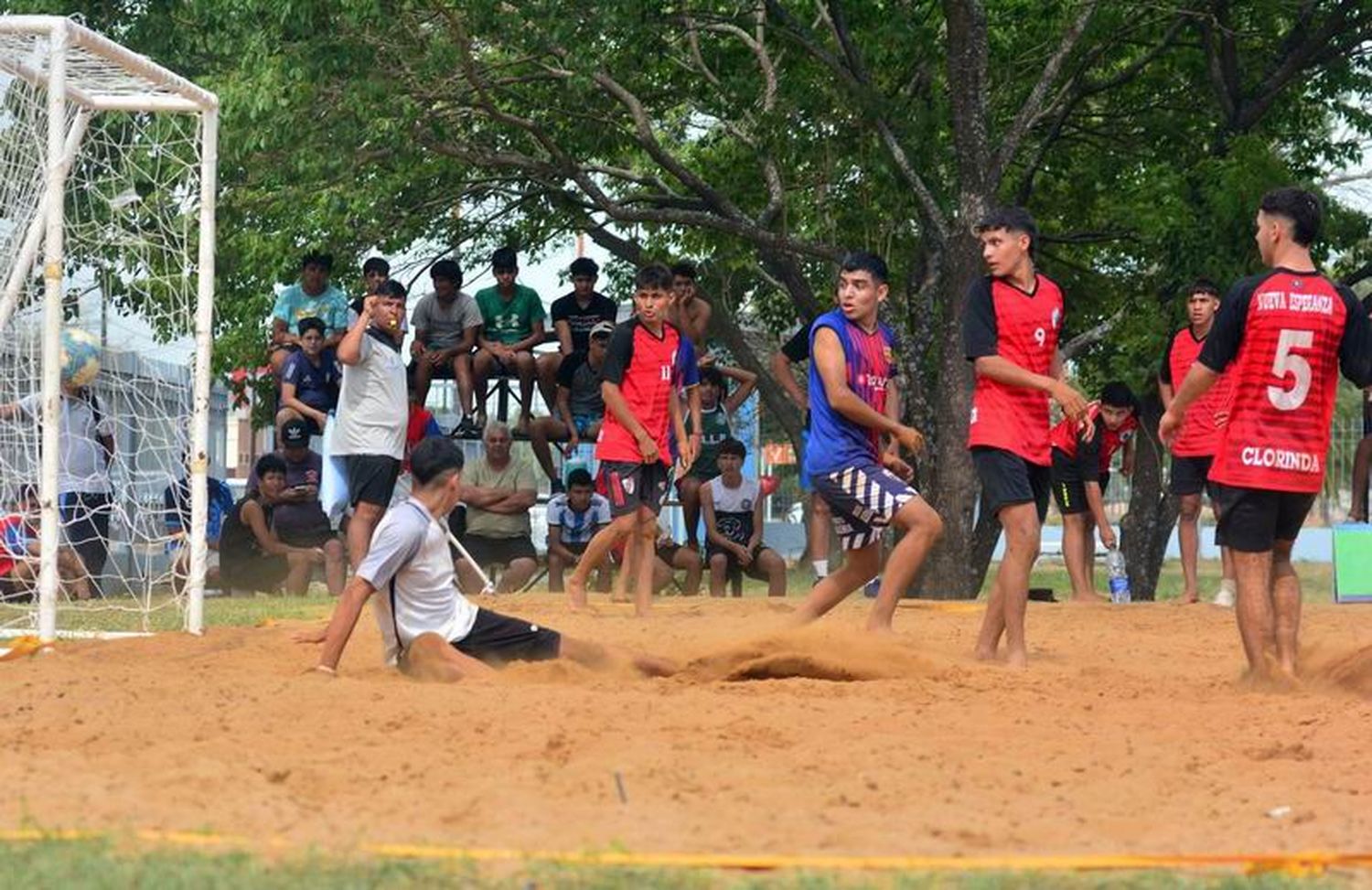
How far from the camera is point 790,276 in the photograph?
66.5 feet

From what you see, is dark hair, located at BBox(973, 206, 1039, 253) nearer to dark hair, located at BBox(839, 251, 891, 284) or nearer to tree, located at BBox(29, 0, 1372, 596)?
dark hair, located at BBox(839, 251, 891, 284)

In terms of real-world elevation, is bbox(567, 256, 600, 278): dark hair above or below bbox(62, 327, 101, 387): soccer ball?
above

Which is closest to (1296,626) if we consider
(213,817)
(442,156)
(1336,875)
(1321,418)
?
(1321,418)

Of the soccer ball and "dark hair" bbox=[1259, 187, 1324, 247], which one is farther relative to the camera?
the soccer ball

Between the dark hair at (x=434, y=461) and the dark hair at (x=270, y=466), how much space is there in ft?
29.5

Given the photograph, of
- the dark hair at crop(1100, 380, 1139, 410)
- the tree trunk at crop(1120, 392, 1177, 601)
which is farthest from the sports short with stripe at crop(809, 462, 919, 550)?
the tree trunk at crop(1120, 392, 1177, 601)

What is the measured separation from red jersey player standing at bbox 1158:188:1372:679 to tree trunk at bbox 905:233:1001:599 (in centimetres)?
816

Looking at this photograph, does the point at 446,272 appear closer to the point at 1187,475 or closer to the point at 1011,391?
the point at 1187,475

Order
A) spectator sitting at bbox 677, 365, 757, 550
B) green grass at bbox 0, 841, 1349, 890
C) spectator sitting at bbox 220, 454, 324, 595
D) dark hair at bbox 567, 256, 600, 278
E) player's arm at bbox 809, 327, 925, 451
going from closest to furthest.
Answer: green grass at bbox 0, 841, 1349, 890
player's arm at bbox 809, 327, 925, 451
spectator sitting at bbox 220, 454, 324, 595
spectator sitting at bbox 677, 365, 757, 550
dark hair at bbox 567, 256, 600, 278

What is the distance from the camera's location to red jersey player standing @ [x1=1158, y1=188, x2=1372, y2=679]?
8.20 meters

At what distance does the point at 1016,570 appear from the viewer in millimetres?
8875

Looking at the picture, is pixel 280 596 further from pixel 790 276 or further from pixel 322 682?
pixel 322 682

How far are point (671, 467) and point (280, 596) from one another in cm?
510

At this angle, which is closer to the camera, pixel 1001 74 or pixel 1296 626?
pixel 1296 626
